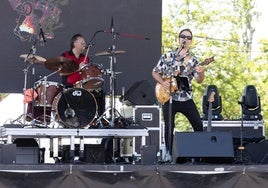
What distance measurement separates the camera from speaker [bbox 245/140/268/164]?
870cm

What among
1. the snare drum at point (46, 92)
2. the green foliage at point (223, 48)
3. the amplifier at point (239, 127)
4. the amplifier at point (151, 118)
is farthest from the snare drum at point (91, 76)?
the green foliage at point (223, 48)

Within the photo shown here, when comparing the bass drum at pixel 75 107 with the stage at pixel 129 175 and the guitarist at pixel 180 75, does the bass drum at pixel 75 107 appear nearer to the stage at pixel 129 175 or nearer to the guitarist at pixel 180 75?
the guitarist at pixel 180 75

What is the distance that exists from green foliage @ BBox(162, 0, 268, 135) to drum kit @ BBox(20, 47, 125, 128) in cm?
1374

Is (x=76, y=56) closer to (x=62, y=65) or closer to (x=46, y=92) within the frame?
(x=62, y=65)

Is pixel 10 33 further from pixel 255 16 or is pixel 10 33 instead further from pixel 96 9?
pixel 255 16

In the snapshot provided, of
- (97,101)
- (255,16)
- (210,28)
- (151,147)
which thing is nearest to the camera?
(151,147)

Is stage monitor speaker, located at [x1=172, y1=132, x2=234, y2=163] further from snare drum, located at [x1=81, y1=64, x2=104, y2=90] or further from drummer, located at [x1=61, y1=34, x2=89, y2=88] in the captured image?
drummer, located at [x1=61, y1=34, x2=89, y2=88]

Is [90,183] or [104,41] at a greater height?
[104,41]

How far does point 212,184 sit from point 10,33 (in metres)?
5.33

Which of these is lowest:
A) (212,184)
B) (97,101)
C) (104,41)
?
(212,184)

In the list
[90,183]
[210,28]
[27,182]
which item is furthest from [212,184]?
[210,28]

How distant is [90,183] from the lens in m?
6.80

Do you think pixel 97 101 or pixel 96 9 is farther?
pixel 96 9

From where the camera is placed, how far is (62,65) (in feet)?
31.8
